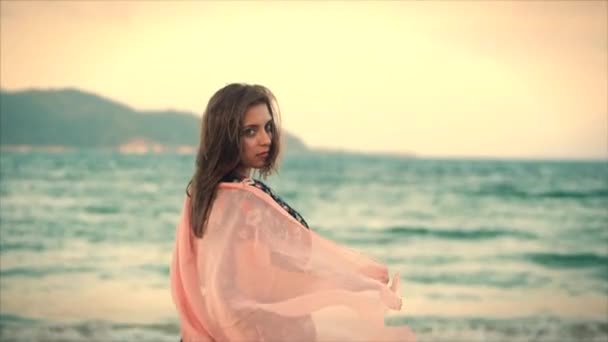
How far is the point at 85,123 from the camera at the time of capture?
20.3 meters

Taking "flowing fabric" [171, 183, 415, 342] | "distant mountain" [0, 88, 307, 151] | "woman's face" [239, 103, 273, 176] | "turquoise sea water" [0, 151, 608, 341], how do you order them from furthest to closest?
"distant mountain" [0, 88, 307, 151], "turquoise sea water" [0, 151, 608, 341], "woman's face" [239, 103, 273, 176], "flowing fabric" [171, 183, 415, 342]

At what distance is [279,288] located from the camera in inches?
79.7

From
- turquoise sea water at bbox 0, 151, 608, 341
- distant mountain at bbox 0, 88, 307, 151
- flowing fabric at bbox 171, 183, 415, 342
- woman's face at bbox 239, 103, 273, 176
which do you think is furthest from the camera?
distant mountain at bbox 0, 88, 307, 151

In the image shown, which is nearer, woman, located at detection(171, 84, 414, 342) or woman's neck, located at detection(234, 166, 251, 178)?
woman, located at detection(171, 84, 414, 342)

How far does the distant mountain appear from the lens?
16.2 meters

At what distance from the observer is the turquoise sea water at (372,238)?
26.2 feet

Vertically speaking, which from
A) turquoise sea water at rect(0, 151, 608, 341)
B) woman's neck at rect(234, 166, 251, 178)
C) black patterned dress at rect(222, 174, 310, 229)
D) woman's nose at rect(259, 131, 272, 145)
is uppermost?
woman's nose at rect(259, 131, 272, 145)

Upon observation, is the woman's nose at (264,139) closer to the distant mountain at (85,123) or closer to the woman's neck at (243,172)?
the woman's neck at (243,172)

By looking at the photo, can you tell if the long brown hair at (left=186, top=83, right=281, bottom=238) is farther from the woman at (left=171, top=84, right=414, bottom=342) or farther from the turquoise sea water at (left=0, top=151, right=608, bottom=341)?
the turquoise sea water at (left=0, top=151, right=608, bottom=341)

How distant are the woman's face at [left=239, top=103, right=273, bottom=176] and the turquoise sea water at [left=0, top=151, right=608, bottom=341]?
14.4ft

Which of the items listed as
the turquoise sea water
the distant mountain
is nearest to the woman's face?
the turquoise sea water

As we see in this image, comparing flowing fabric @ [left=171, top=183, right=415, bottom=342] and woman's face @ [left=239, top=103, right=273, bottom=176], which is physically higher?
woman's face @ [left=239, top=103, right=273, bottom=176]

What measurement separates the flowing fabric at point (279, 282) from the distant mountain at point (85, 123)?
513 inches

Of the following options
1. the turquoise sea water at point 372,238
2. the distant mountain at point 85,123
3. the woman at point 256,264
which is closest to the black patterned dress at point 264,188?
the woman at point 256,264
